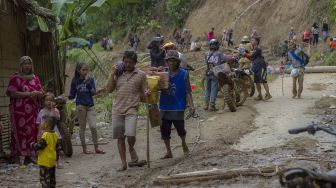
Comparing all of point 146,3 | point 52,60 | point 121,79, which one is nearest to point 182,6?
point 146,3

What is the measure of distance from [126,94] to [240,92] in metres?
6.22

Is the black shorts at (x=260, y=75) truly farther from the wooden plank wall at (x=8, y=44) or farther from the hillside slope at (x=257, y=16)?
the hillside slope at (x=257, y=16)

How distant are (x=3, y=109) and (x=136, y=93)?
304 cm

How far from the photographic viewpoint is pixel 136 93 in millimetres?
7777

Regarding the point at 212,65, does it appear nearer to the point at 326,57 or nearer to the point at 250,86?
the point at 250,86

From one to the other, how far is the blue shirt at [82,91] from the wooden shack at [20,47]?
1.29 m

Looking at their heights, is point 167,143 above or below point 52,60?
below

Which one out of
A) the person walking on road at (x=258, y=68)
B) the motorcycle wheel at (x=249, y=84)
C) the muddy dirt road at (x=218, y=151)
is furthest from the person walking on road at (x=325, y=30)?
the muddy dirt road at (x=218, y=151)

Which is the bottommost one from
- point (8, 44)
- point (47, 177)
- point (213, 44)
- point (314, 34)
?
point (47, 177)

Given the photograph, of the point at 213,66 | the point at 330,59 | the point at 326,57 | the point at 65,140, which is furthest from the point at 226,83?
the point at 326,57

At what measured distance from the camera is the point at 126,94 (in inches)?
304

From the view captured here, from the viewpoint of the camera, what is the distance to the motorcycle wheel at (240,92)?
13266 millimetres

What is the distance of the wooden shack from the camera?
953cm

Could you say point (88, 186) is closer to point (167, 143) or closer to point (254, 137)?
point (167, 143)
